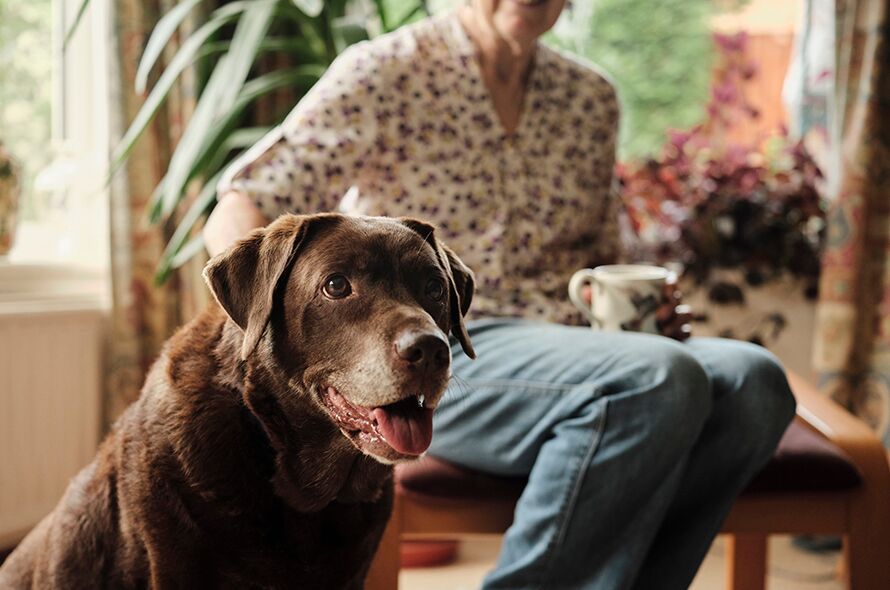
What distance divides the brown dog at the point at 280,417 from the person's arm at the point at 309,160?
1.06 feet

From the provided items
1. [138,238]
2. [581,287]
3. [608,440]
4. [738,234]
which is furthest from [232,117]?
[738,234]

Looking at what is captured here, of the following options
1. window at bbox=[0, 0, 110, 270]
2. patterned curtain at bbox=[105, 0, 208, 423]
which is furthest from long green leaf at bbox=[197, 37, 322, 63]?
window at bbox=[0, 0, 110, 270]

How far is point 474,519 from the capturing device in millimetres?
1421

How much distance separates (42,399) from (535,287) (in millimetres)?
1264

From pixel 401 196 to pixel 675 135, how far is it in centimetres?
136

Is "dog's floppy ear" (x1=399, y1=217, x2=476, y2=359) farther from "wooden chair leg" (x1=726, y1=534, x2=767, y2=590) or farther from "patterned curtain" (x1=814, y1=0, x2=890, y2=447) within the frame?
"patterned curtain" (x1=814, y1=0, x2=890, y2=447)

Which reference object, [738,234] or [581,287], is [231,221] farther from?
[738,234]

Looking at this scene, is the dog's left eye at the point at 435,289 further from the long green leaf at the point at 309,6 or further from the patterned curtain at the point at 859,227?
the patterned curtain at the point at 859,227

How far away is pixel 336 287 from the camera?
0.92 m

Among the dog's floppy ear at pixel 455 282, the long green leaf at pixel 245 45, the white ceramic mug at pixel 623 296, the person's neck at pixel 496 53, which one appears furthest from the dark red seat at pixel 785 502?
the long green leaf at pixel 245 45

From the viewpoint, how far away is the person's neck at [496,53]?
163cm

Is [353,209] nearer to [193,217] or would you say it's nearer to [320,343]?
[193,217]

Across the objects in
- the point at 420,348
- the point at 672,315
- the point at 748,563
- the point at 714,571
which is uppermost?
the point at 420,348

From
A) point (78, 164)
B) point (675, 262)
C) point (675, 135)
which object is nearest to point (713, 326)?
point (675, 262)
